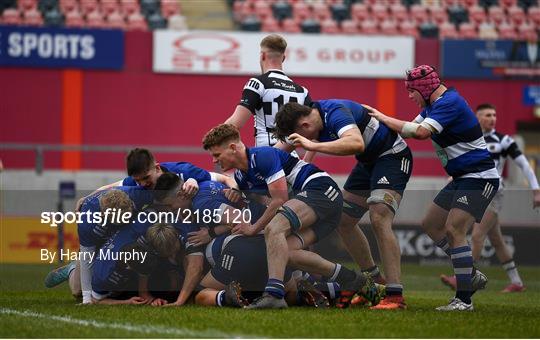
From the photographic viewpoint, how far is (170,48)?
21.1 m

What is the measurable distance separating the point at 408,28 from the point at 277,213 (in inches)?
621

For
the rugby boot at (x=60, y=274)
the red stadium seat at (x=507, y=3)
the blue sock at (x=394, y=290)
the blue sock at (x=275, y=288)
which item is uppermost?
the red stadium seat at (x=507, y=3)

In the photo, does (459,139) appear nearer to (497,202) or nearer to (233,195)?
(233,195)

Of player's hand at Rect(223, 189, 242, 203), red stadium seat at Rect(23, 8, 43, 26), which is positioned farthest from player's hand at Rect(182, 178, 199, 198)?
red stadium seat at Rect(23, 8, 43, 26)

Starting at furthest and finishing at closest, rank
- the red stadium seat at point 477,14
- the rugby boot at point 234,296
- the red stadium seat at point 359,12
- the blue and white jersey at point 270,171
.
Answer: the red stadium seat at point 477,14 < the red stadium seat at point 359,12 < the rugby boot at point 234,296 < the blue and white jersey at point 270,171

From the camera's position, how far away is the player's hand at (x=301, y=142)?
7.52m

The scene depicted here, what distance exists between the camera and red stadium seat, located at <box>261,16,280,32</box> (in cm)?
2203

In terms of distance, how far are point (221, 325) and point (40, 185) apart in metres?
10.7

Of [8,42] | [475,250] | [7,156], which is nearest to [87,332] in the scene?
[475,250]

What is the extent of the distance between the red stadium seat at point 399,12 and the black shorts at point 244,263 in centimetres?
1616

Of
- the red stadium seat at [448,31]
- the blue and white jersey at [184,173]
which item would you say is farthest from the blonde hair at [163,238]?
the red stadium seat at [448,31]

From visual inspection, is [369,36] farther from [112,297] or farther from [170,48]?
[112,297]

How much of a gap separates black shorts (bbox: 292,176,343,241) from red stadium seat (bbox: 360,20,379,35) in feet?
49.0
